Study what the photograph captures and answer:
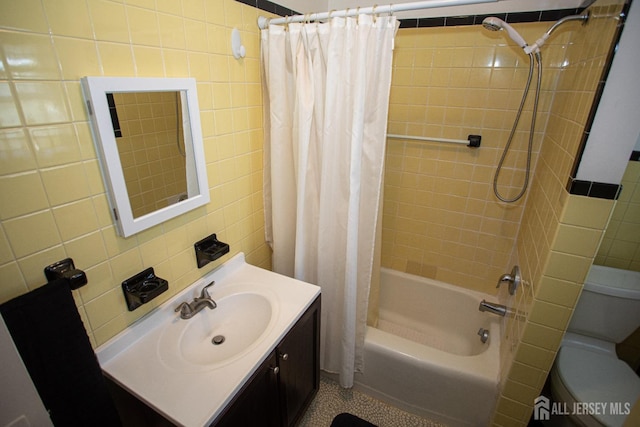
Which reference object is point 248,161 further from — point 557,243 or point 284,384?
point 557,243

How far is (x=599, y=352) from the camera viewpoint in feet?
4.91

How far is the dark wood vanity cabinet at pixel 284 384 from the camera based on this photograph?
3.30ft

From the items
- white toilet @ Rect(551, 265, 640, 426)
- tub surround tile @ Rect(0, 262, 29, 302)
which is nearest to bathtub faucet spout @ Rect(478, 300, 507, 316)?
white toilet @ Rect(551, 265, 640, 426)

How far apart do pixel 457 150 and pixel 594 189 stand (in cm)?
98

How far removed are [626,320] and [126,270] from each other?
2.18 meters

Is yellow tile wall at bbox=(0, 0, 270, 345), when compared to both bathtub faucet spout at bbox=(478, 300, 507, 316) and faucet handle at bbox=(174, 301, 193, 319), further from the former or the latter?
bathtub faucet spout at bbox=(478, 300, 507, 316)

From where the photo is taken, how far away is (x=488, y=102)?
172 centimetres

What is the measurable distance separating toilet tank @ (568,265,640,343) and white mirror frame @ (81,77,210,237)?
5.96ft

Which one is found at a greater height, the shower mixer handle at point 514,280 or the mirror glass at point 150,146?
the mirror glass at point 150,146

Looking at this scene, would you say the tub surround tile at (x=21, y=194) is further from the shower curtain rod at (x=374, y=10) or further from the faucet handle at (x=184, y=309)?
the shower curtain rod at (x=374, y=10)

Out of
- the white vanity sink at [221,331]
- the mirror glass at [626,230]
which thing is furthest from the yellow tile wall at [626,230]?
the white vanity sink at [221,331]

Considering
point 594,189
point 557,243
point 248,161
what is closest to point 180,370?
point 248,161

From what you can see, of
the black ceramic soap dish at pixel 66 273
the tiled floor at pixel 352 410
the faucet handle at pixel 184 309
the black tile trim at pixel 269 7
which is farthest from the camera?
the tiled floor at pixel 352 410

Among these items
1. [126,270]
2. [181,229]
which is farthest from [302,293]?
[126,270]
